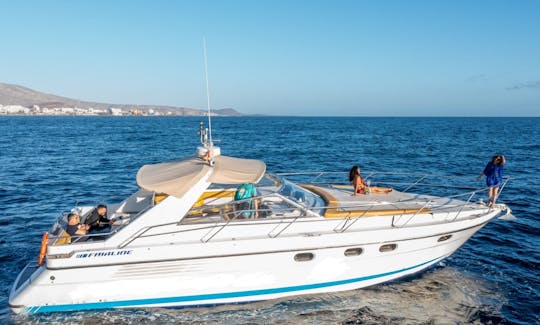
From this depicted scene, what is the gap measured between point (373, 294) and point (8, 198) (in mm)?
15448

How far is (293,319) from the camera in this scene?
7133 mm

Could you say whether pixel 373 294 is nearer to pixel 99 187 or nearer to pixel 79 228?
pixel 79 228

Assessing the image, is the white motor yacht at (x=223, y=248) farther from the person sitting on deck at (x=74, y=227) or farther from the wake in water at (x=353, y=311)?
the wake in water at (x=353, y=311)

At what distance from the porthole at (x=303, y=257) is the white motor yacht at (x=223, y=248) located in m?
0.02

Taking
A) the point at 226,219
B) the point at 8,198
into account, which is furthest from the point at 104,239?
the point at 8,198

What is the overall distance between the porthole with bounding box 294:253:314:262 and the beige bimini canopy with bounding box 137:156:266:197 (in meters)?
1.62

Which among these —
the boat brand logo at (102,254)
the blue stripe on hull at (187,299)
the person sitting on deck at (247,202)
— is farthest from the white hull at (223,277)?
the person sitting on deck at (247,202)

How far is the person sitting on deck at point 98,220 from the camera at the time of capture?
7570mm

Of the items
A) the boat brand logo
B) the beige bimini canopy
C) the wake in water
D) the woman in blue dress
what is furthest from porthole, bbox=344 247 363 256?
the boat brand logo

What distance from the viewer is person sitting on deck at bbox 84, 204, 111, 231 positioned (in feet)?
24.8

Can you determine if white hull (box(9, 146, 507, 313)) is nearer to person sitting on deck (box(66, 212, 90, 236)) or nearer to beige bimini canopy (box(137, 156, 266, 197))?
beige bimini canopy (box(137, 156, 266, 197))

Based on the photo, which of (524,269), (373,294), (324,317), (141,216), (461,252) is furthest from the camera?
(461,252)

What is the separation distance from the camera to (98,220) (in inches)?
301

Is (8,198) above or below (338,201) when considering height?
below
